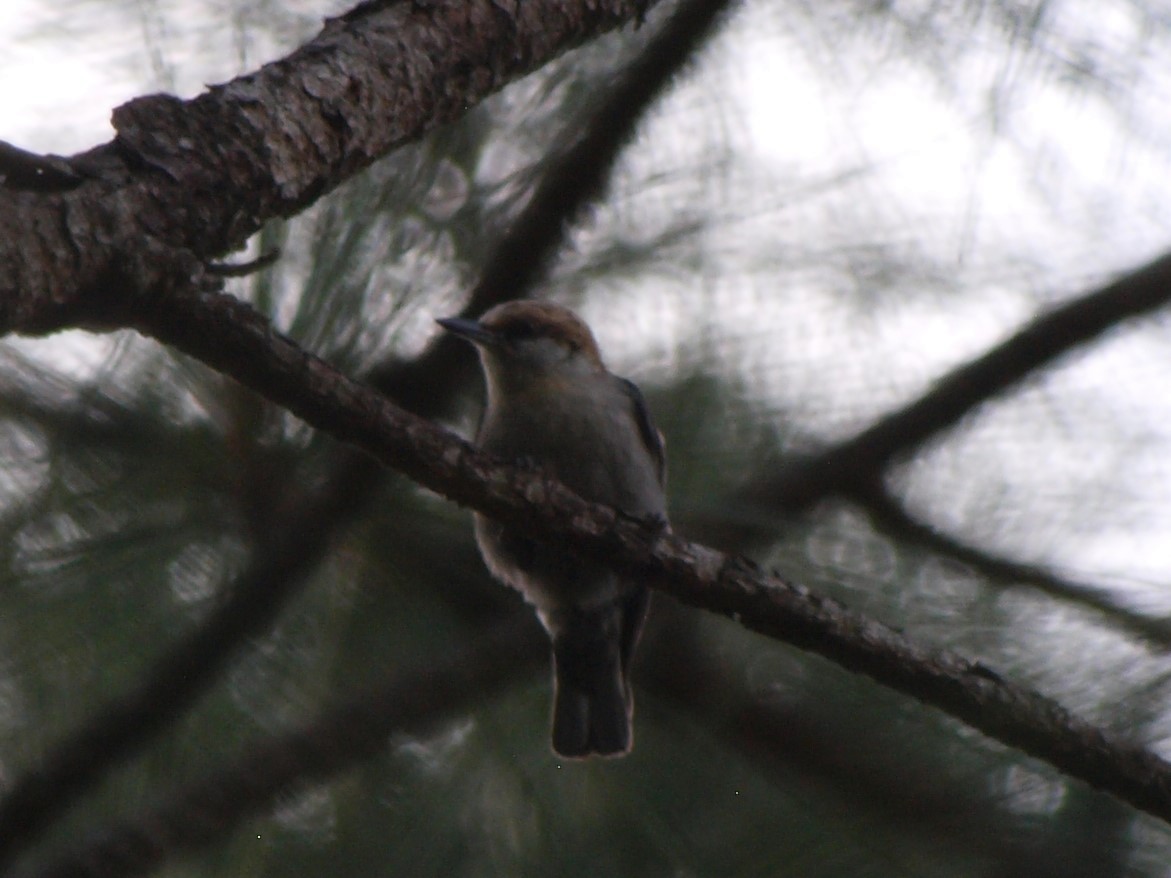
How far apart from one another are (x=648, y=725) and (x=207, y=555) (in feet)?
2.59

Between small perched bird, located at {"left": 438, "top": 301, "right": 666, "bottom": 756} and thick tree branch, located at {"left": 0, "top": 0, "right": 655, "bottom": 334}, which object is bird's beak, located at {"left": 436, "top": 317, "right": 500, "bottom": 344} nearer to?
small perched bird, located at {"left": 438, "top": 301, "right": 666, "bottom": 756}

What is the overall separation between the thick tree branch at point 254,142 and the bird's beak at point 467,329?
0.37 m

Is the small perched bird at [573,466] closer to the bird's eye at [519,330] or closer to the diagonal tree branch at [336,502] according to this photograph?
the bird's eye at [519,330]

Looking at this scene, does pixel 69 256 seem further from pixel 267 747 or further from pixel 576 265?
pixel 576 265

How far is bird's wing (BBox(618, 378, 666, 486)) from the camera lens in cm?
250

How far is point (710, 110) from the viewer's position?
2420mm

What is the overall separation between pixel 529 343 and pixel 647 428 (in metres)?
0.37

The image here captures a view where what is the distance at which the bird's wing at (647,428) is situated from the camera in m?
2.50

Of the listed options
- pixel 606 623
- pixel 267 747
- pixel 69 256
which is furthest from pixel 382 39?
pixel 606 623

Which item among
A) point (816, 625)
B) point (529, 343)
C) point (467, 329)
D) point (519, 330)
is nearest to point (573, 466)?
point (529, 343)

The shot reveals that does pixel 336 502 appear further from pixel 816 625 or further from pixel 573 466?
pixel 573 466

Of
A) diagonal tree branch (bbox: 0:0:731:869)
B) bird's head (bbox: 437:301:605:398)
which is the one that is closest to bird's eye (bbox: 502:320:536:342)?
bird's head (bbox: 437:301:605:398)

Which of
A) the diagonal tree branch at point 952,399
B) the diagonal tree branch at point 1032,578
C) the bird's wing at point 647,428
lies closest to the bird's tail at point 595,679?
the bird's wing at point 647,428

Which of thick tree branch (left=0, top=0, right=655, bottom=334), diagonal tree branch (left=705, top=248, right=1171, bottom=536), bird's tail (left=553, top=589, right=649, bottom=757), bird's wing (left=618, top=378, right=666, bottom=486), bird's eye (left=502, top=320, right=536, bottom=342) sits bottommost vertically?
bird's tail (left=553, top=589, right=649, bottom=757)
